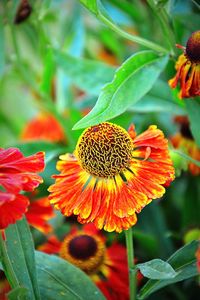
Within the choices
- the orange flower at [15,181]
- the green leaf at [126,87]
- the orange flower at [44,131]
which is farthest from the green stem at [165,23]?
the orange flower at [44,131]

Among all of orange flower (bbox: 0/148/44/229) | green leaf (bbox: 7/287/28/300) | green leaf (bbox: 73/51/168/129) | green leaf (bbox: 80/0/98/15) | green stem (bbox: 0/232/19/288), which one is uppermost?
green leaf (bbox: 80/0/98/15)

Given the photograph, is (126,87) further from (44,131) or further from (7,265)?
(44,131)

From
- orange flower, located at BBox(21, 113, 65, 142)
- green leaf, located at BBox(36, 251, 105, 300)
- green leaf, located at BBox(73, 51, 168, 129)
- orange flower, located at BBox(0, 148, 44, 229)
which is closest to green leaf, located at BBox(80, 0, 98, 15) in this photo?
green leaf, located at BBox(73, 51, 168, 129)

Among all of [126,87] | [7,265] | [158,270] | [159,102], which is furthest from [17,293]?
[159,102]

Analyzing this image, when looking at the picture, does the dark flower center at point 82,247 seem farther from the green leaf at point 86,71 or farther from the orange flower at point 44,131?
the orange flower at point 44,131

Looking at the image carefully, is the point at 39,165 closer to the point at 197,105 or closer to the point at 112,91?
the point at 112,91

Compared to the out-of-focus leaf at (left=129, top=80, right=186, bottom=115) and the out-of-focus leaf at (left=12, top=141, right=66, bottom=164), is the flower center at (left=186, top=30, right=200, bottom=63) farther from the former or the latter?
the out-of-focus leaf at (left=12, top=141, right=66, bottom=164)
